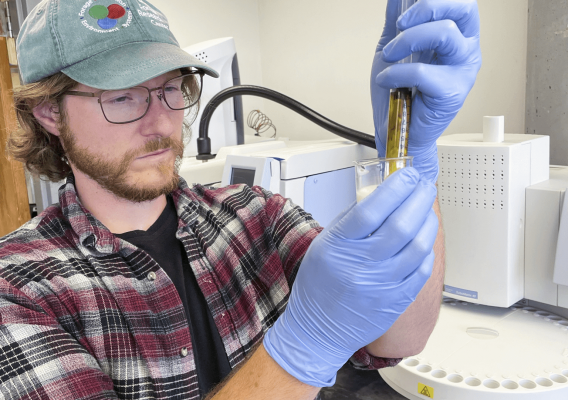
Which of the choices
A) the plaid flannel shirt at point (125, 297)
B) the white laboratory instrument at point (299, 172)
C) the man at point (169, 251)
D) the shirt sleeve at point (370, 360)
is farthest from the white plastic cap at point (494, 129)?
the shirt sleeve at point (370, 360)

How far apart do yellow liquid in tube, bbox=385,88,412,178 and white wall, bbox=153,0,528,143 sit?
1.27 meters

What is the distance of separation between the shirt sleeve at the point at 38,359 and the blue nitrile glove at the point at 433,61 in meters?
0.63

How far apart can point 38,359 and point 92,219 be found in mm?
279

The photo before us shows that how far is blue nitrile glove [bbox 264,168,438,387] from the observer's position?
622 millimetres

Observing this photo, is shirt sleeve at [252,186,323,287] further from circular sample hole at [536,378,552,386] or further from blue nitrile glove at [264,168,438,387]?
circular sample hole at [536,378,552,386]

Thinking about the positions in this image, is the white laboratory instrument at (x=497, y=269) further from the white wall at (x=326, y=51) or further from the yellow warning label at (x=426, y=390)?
the white wall at (x=326, y=51)

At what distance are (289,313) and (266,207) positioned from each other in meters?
0.40

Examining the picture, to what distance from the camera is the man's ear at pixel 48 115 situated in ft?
3.14

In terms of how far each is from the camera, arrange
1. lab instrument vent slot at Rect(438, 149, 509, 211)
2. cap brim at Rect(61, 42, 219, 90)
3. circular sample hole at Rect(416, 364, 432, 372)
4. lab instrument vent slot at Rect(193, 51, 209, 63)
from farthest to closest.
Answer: lab instrument vent slot at Rect(193, 51, 209, 63) < lab instrument vent slot at Rect(438, 149, 509, 211) < circular sample hole at Rect(416, 364, 432, 372) < cap brim at Rect(61, 42, 219, 90)

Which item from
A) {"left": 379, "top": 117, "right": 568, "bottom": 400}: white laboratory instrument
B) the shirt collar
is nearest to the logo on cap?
the shirt collar

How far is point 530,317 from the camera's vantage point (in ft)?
4.58

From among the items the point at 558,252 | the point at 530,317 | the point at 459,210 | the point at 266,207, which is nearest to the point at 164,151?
the point at 266,207

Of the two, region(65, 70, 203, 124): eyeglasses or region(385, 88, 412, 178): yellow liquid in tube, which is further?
region(65, 70, 203, 124): eyeglasses

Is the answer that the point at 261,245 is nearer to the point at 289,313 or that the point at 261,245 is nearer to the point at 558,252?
the point at 289,313
